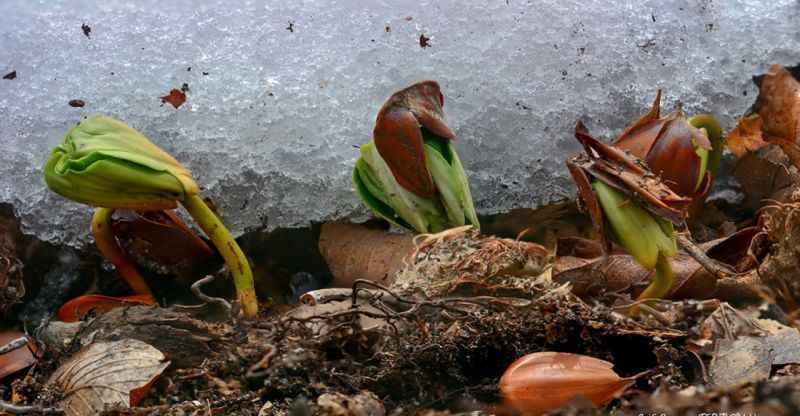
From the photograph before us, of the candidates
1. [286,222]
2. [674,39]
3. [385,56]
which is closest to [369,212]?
[286,222]

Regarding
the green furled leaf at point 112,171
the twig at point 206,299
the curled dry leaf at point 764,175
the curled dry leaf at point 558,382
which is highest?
the green furled leaf at point 112,171

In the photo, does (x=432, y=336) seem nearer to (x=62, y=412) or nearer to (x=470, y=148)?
(x=62, y=412)

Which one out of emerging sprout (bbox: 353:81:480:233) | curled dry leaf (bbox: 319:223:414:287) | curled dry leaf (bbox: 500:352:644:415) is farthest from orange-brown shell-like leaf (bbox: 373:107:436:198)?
curled dry leaf (bbox: 500:352:644:415)

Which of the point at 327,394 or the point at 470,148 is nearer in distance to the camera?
the point at 327,394

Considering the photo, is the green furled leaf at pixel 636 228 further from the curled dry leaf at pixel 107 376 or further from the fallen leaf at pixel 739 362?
the curled dry leaf at pixel 107 376

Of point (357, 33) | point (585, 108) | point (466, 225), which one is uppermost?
point (357, 33)

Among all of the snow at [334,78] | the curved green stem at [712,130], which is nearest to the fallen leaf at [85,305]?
the snow at [334,78]
